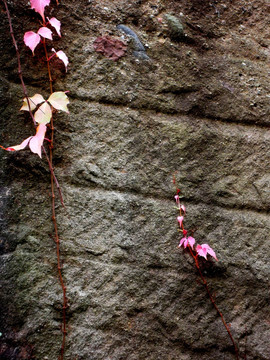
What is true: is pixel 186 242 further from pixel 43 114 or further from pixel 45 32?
pixel 45 32

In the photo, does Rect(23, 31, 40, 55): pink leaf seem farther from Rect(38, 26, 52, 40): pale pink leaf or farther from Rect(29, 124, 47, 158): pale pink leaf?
Rect(29, 124, 47, 158): pale pink leaf

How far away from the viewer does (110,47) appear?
1.32 metres

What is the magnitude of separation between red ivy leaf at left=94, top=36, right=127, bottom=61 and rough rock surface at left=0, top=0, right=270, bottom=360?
3 centimetres

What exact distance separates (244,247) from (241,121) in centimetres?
59

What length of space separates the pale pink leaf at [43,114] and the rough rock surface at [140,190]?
7cm

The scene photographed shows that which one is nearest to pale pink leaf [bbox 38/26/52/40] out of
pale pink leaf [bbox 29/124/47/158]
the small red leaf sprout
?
pale pink leaf [bbox 29/124/47/158]

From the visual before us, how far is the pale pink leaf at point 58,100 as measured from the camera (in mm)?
1124

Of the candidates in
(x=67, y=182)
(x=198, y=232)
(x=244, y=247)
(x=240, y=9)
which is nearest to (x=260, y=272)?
(x=244, y=247)

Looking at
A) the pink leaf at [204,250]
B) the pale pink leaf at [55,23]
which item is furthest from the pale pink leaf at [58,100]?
the pink leaf at [204,250]

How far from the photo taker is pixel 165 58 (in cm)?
138

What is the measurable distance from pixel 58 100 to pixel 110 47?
39 cm

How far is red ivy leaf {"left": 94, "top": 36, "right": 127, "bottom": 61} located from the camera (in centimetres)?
131

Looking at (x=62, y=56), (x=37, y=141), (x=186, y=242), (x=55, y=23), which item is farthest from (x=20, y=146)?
(x=186, y=242)

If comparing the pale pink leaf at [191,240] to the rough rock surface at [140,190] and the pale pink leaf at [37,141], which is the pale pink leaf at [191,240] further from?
the pale pink leaf at [37,141]
